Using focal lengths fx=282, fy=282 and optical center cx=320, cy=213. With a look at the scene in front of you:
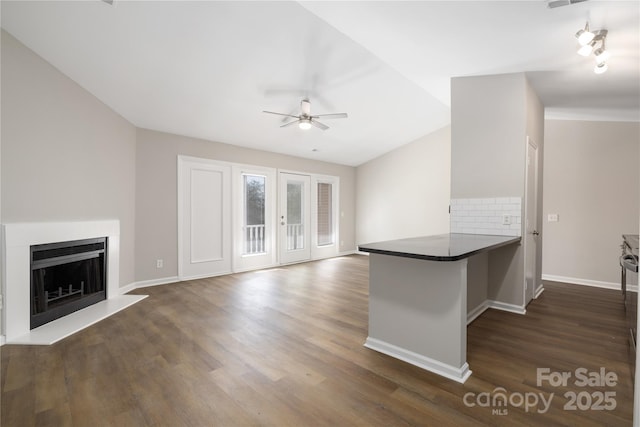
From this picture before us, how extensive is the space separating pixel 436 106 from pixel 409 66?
6.76 ft

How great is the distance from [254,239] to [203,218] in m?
1.17

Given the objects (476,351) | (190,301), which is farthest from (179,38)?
(476,351)

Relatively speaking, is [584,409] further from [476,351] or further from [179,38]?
[179,38]

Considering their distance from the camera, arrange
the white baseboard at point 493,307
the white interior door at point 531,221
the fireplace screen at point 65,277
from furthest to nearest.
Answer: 1. the white interior door at point 531,221
2. the white baseboard at point 493,307
3. the fireplace screen at point 65,277

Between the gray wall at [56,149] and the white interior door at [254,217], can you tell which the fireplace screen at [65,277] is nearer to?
the gray wall at [56,149]

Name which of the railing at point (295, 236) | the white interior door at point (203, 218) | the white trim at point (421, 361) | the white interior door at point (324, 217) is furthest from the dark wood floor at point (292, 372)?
the white interior door at point (324, 217)

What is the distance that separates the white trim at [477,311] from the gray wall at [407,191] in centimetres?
319

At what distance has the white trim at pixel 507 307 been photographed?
3252mm

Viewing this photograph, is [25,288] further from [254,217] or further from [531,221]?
[531,221]

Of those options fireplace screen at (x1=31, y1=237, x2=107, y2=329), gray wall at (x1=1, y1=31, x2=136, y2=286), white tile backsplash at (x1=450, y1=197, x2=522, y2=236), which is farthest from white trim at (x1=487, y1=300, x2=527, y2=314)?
gray wall at (x1=1, y1=31, x2=136, y2=286)

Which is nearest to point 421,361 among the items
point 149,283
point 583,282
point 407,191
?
point 583,282

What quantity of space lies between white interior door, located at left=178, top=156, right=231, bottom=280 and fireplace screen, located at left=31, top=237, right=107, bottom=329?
126cm

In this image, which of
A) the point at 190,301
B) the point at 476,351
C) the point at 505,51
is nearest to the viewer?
the point at 476,351

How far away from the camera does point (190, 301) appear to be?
375 centimetres
